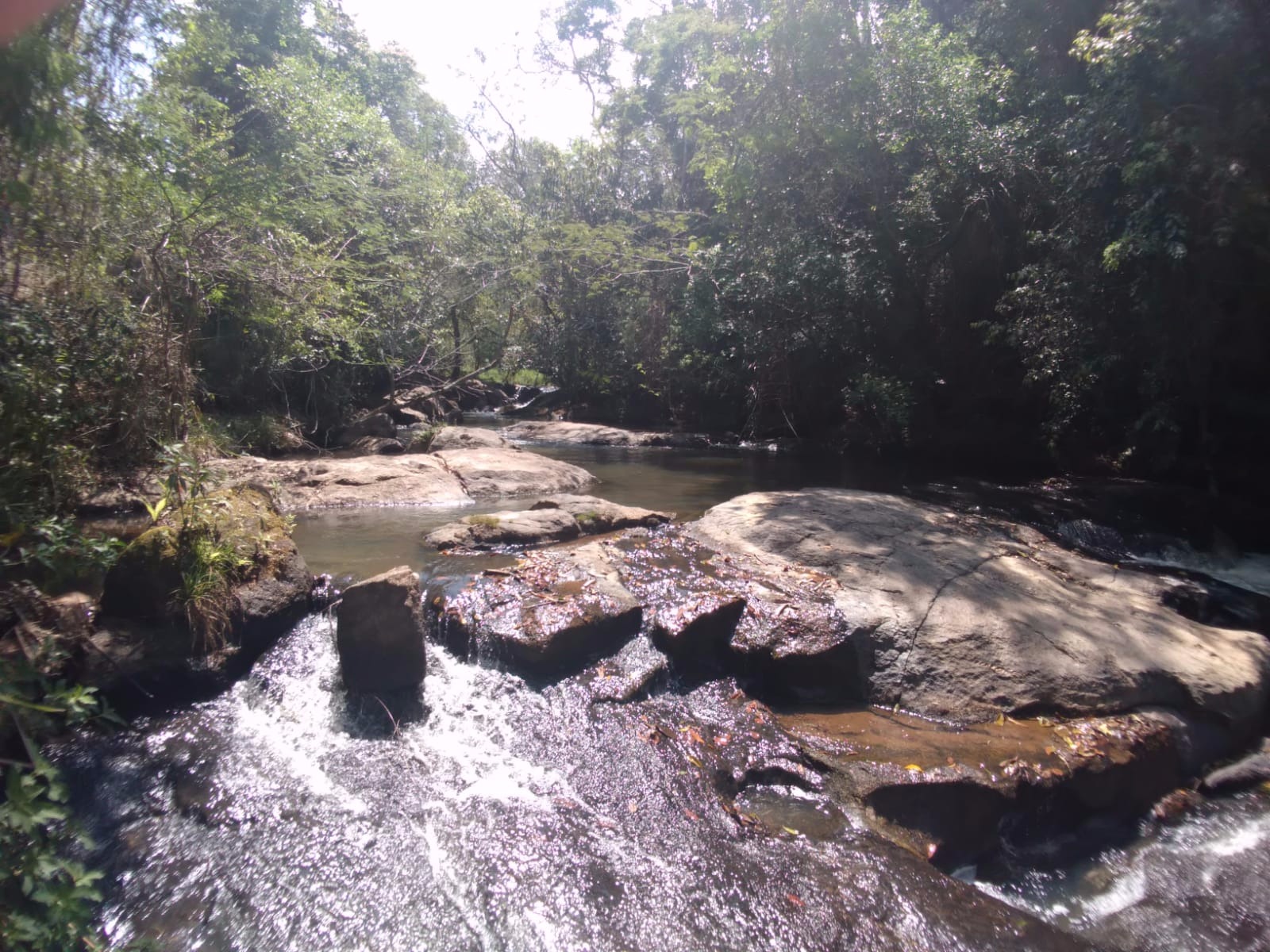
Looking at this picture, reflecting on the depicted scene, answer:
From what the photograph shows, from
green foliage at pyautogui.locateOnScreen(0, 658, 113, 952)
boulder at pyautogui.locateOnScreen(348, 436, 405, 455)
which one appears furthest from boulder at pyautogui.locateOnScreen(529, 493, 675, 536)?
boulder at pyautogui.locateOnScreen(348, 436, 405, 455)

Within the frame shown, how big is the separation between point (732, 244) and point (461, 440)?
22.4ft

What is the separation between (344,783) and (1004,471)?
11.9m

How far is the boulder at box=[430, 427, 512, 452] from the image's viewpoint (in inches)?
559

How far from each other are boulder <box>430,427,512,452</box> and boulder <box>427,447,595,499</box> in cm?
209

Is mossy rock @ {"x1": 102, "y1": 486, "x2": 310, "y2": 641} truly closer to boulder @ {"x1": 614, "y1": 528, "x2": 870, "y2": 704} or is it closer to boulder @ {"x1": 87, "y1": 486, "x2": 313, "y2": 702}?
boulder @ {"x1": 87, "y1": 486, "x2": 313, "y2": 702}

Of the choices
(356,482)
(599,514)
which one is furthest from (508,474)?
(599,514)

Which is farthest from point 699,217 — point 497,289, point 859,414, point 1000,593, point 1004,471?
point 1000,593

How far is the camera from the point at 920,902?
134 inches

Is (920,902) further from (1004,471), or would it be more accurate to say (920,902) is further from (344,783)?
(1004,471)

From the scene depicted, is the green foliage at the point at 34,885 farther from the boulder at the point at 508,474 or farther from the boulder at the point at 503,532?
the boulder at the point at 508,474

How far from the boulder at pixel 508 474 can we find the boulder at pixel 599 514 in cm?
205

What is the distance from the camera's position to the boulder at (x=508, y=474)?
1056 centimetres

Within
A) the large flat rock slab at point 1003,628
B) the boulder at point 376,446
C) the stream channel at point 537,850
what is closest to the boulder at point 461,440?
the boulder at point 376,446

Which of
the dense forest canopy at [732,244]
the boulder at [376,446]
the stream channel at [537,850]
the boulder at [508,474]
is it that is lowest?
the stream channel at [537,850]
